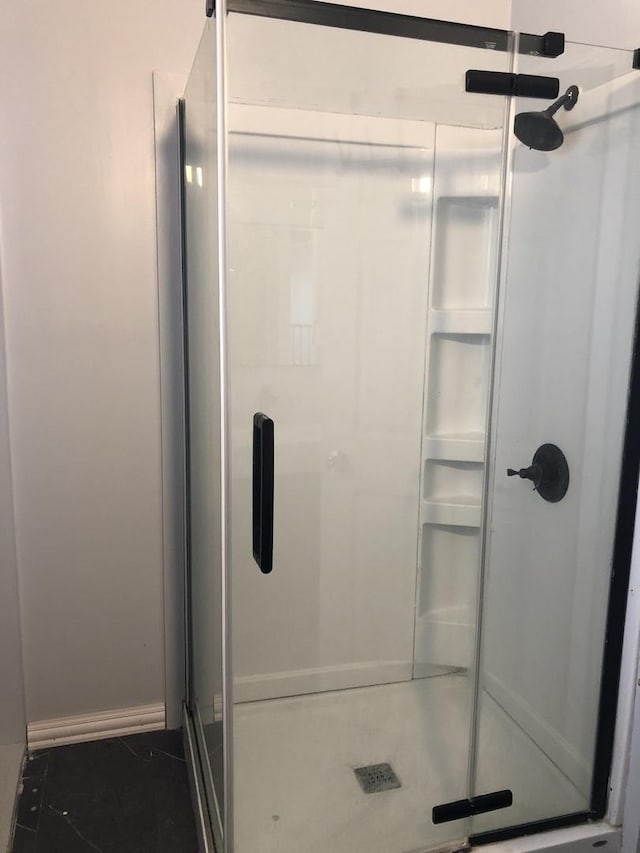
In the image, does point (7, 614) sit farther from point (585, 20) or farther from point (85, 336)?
point (585, 20)

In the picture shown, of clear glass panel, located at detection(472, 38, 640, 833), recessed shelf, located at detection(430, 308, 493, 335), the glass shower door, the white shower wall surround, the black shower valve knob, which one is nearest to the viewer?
the glass shower door

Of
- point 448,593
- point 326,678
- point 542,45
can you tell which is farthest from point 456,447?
point 542,45

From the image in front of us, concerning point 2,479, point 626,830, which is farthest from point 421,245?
point 626,830

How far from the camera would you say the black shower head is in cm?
143

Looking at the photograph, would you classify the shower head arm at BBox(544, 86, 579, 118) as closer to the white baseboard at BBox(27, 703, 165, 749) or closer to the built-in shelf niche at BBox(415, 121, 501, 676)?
the built-in shelf niche at BBox(415, 121, 501, 676)

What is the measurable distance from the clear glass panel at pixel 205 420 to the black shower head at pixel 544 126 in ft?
2.35

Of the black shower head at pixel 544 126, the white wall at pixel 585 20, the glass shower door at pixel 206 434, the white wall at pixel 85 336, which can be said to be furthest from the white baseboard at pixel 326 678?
the white wall at pixel 585 20

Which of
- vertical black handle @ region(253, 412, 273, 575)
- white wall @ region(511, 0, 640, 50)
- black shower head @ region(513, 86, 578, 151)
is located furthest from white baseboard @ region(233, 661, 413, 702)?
white wall @ region(511, 0, 640, 50)

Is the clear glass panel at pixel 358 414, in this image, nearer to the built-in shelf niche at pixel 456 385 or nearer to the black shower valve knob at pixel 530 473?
the built-in shelf niche at pixel 456 385

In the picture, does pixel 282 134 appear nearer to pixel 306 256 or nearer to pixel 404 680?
pixel 306 256

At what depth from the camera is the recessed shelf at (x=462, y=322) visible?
1780mm

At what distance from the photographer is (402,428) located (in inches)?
72.7

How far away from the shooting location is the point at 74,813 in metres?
1.63

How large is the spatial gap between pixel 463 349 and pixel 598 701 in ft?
3.07
